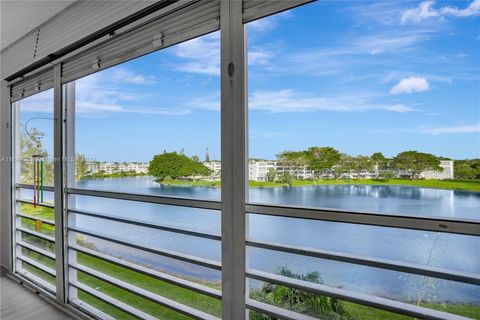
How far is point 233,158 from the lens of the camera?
1.78m

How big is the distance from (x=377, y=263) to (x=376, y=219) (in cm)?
21

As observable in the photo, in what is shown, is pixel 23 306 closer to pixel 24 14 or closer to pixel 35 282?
pixel 35 282

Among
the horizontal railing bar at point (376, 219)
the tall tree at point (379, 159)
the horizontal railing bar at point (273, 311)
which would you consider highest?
the tall tree at point (379, 159)

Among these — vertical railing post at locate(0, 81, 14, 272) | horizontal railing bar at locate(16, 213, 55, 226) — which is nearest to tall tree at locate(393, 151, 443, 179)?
horizontal railing bar at locate(16, 213, 55, 226)

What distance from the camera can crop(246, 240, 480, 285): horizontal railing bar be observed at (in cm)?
124

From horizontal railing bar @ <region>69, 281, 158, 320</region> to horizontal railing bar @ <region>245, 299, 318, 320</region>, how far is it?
3.26 feet

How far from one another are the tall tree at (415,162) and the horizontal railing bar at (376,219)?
8.4 inches

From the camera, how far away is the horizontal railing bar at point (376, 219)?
1194 millimetres

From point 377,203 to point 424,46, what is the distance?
2.27 ft

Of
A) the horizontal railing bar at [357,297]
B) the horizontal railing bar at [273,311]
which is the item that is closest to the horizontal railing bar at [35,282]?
the horizontal railing bar at [273,311]

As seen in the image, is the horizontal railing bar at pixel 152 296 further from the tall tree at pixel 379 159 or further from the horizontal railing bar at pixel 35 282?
the tall tree at pixel 379 159

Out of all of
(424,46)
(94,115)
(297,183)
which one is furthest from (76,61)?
(424,46)

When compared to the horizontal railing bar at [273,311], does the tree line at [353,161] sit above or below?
above

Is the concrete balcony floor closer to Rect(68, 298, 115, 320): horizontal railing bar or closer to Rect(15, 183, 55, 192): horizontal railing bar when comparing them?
Rect(68, 298, 115, 320): horizontal railing bar
